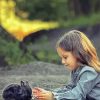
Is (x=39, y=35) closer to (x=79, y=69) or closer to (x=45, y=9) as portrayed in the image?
(x=45, y=9)

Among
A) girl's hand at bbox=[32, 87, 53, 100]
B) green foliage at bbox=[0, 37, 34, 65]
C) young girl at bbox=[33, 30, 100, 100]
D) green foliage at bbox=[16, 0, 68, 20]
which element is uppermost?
young girl at bbox=[33, 30, 100, 100]

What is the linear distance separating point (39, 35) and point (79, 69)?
44.3ft

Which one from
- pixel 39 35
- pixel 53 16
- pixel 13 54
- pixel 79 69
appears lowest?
pixel 53 16

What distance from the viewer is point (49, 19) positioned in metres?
32.1

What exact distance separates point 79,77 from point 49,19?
26491mm

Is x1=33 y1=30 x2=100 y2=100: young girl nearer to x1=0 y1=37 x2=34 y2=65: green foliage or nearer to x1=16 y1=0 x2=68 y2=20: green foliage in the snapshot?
x1=0 y1=37 x2=34 y2=65: green foliage

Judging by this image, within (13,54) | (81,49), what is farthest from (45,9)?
(81,49)

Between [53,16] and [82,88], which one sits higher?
[82,88]

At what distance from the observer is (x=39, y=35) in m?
19.2

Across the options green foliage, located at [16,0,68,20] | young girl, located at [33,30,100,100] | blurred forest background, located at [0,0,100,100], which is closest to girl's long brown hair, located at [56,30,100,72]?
young girl, located at [33,30,100,100]

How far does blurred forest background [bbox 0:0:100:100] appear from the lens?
8.98 m

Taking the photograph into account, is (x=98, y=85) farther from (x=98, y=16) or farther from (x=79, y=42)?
(x=98, y=16)

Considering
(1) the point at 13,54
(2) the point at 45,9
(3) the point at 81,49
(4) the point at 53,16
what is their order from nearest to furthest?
(3) the point at 81,49 → (1) the point at 13,54 → (2) the point at 45,9 → (4) the point at 53,16

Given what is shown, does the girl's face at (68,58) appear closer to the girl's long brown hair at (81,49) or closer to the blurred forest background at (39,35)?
the girl's long brown hair at (81,49)
